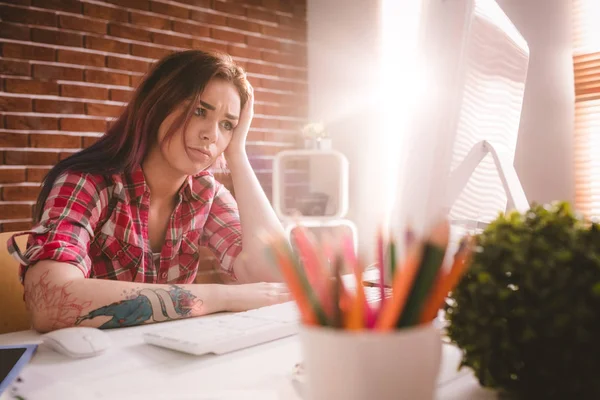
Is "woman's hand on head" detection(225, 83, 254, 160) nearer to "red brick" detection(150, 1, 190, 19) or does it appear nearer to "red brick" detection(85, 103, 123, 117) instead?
"red brick" detection(85, 103, 123, 117)

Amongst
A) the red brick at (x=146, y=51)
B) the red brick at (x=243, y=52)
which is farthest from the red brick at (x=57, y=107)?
the red brick at (x=243, y=52)

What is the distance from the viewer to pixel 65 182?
1193 millimetres

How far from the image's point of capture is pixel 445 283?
33 cm

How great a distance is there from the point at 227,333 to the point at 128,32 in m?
2.71

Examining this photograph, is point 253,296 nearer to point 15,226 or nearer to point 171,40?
point 15,226

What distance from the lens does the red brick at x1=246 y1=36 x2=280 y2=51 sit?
3564mm

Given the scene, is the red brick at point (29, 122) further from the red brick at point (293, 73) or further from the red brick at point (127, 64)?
the red brick at point (293, 73)

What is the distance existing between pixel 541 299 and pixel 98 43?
2964mm

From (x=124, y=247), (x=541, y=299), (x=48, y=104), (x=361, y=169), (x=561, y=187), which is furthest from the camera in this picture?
(x=361, y=169)

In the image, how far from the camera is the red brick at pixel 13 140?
2.60m

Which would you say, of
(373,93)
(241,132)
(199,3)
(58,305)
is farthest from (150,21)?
(58,305)

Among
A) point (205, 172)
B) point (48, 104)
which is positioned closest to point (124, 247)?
point (205, 172)

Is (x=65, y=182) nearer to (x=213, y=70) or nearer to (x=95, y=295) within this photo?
(x=95, y=295)

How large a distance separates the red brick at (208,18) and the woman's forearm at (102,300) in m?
2.64
